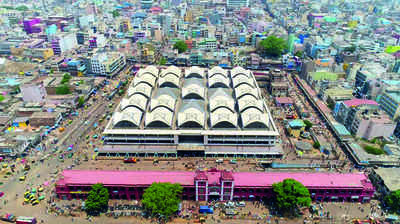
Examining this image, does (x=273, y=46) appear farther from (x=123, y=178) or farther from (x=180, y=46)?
(x=123, y=178)

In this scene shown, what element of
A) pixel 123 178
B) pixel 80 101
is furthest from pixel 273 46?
pixel 123 178

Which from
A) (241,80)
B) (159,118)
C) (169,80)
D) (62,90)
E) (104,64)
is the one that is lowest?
(62,90)

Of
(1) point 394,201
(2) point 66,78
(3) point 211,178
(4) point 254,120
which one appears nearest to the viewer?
(1) point 394,201

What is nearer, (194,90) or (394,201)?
(394,201)

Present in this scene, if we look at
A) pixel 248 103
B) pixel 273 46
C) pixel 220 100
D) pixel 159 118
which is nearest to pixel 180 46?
pixel 273 46

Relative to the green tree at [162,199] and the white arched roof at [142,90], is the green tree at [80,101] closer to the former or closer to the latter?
the white arched roof at [142,90]

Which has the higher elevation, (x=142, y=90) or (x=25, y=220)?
(x=142, y=90)

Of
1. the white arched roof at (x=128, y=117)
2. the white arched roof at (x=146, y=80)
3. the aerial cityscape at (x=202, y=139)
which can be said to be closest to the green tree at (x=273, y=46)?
the aerial cityscape at (x=202, y=139)

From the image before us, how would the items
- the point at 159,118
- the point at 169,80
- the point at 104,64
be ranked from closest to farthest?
1. the point at 159,118
2. the point at 169,80
3. the point at 104,64
